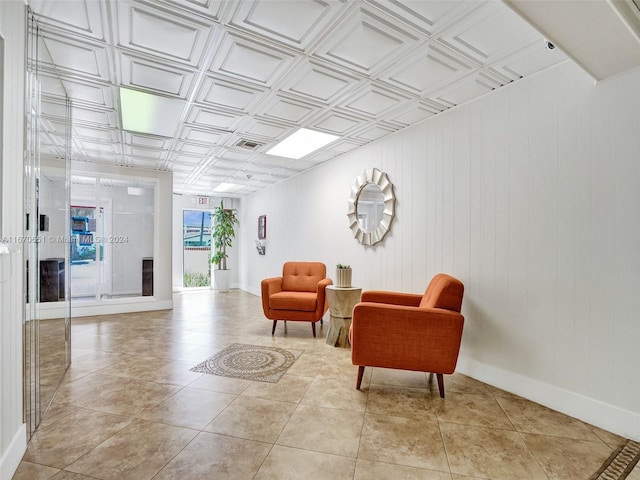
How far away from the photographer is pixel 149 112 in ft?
10.9

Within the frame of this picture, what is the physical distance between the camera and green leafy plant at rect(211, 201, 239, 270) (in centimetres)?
852

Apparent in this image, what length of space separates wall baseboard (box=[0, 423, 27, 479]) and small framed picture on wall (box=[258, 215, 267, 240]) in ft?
18.9

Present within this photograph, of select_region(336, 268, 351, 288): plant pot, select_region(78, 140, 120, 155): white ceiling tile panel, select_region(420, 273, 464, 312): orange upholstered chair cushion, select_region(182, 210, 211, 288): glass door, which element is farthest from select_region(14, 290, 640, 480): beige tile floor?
select_region(182, 210, 211, 288): glass door

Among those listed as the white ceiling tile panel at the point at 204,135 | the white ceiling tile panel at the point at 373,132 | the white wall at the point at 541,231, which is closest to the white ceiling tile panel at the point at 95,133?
the white ceiling tile panel at the point at 204,135

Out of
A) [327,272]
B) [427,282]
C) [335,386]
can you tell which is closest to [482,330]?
[427,282]

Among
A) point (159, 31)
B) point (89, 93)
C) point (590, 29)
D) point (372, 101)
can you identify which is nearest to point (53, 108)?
point (89, 93)

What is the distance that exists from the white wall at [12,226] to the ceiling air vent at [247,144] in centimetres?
255

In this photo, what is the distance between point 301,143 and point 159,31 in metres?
2.45

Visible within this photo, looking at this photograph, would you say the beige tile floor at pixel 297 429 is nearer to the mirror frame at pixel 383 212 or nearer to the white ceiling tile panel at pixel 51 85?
the mirror frame at pixel 383 212

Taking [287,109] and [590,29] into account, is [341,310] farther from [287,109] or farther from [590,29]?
[590,29]

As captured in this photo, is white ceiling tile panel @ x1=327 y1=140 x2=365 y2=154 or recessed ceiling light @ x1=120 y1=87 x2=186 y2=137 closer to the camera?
recessed ceiling light @ x1=120 y1=87 x2=186 y2=137

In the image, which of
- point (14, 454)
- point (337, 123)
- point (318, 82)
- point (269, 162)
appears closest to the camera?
point (14, 454)

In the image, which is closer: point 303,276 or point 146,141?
point 146,141

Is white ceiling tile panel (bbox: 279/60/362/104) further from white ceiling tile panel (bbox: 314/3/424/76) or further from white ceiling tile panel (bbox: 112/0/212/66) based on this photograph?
white ceiling tile panel (bbox: 112/0/212/66)
